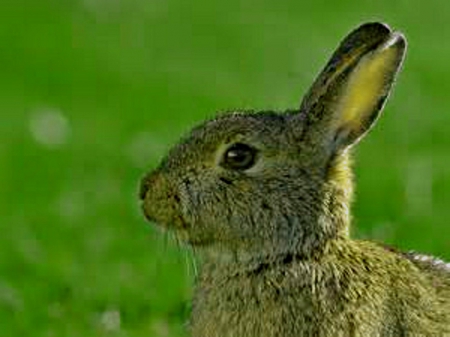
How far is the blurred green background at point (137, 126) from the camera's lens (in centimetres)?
1129

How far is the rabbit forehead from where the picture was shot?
7.93 m

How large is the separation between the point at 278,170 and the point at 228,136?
28cm

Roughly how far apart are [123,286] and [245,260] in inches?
143

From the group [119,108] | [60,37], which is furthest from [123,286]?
[60,37]

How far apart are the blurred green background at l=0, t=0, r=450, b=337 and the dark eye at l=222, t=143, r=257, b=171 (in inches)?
37.0

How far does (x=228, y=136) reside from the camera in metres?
7.96

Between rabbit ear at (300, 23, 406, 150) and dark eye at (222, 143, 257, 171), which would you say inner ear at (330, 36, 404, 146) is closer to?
rabbit ear at (300, 23, 406, 150)

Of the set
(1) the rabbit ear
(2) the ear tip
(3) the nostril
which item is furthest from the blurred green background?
(2) the ear tip

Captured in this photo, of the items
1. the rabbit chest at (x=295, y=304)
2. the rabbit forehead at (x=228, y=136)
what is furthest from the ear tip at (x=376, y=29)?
the rabbit chest at (x=295, y=304)

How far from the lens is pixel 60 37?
2228 cm

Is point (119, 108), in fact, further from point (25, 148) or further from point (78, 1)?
point (78, 1)

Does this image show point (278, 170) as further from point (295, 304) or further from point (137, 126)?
point (137, 126)

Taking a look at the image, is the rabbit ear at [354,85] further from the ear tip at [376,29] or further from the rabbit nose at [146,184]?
the rabbit nose at [146,184]

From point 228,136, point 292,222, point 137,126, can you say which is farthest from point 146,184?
point 137,126
